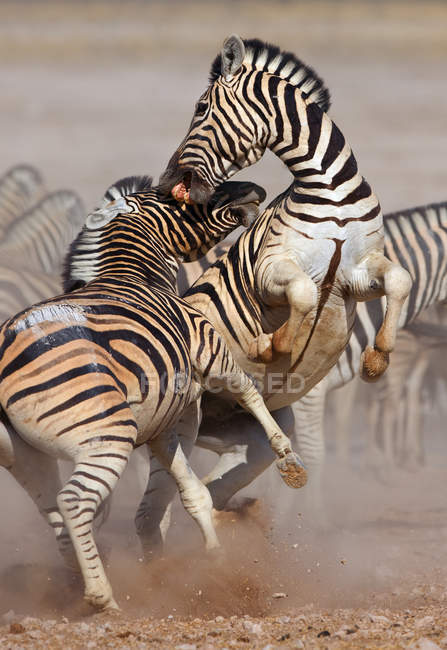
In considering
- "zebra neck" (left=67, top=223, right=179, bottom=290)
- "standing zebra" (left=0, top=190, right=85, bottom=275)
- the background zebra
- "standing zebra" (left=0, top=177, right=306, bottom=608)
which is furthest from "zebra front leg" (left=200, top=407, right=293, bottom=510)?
"standing zebra" (left=0, top=190, right=85, bottom=275)

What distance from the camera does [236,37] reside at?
4.97 m

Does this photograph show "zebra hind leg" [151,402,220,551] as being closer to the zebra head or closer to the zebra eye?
the zebra head

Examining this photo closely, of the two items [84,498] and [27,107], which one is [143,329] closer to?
[84,498]

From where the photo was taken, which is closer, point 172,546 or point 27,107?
point 172,546

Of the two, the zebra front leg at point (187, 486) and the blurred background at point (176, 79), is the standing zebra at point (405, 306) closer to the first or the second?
the zebra front leg at point (187, 486)

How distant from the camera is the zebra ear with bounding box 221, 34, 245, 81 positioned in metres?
5.00

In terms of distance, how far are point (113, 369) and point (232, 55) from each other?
6.59 feet

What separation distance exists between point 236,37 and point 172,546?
3.05 metres

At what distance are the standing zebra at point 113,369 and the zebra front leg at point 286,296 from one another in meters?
0.28

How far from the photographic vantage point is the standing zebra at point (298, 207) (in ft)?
16.3

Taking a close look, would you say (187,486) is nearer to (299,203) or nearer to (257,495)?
(299,203)

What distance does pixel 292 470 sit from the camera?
4.86 m

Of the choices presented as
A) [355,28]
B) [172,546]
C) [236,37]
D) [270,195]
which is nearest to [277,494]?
[172,546]

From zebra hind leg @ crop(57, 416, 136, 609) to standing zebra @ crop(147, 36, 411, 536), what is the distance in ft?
4.37
